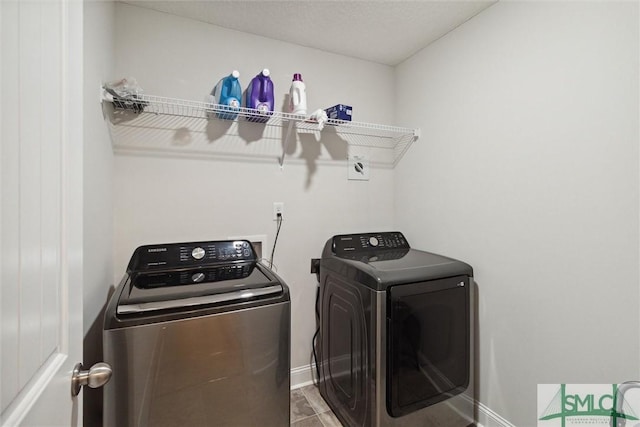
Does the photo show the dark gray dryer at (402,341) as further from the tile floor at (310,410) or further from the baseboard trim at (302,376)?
the baseboard trim at (302,376)

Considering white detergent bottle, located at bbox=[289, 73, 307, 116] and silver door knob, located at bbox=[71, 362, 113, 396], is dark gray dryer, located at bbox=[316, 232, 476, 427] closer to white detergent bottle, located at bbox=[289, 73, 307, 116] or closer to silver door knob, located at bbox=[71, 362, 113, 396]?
white detergent bottle, located at bbox=[289, 73, 307, 116]

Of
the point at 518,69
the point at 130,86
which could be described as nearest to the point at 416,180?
the point at 518,69

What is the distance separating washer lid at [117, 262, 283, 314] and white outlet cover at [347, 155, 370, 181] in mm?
1092

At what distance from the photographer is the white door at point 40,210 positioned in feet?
1.28

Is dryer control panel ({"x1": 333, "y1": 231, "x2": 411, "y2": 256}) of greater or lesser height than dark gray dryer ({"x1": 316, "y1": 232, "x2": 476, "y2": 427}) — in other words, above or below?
above

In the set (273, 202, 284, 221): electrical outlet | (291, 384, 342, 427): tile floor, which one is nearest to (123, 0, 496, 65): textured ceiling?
(273, 202, 284, 221): electrical outlet

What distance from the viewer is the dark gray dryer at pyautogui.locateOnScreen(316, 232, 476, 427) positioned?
1.42 metres

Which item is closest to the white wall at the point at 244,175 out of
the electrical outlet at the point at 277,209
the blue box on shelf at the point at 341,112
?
the electrical outlet at the point at 277,209

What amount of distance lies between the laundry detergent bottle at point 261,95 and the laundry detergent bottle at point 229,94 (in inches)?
2.9

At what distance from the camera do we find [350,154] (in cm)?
223

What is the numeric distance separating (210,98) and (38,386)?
62.1 inches

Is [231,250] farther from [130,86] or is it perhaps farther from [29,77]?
[29,77]

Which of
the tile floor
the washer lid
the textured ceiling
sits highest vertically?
the textured ceiling

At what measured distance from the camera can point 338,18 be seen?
5.69 ft
